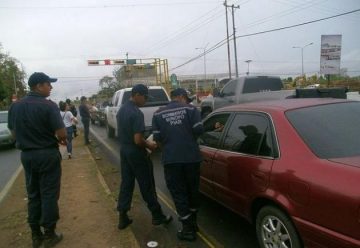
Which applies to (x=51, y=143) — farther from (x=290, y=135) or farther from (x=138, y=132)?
(x=290, y=135)

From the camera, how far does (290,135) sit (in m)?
3.83

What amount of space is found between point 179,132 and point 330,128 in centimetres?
171

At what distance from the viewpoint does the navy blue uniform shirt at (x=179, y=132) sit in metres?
4.76

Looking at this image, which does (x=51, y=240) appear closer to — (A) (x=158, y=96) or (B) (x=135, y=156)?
(B) (x=135, y=156)

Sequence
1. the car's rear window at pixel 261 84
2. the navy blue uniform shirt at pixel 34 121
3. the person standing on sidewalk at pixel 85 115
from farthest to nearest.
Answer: the person standing on sidewalk at pixel 85 115, the car's rear window at pixel 261 84, the navy blue uniform shirt at pixel 34 121

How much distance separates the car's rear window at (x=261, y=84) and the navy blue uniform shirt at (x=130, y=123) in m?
8.99

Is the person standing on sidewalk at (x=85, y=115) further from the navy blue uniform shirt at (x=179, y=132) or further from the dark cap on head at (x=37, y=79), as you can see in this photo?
the navy blue uniform shirt at (x=179, y=132)

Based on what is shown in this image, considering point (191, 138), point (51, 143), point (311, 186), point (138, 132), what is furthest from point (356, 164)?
point (51, 143)

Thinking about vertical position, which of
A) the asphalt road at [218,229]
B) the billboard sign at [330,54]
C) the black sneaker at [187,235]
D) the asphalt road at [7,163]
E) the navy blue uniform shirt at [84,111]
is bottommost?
the asphalt road at [7,163]

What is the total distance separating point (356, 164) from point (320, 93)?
7.28 meters

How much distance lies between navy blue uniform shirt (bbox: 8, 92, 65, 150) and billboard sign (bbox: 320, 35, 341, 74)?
11.5m

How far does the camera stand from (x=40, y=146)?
4.59m

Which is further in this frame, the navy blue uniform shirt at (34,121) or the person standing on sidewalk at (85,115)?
the person standing on sidewalk at (85,115)

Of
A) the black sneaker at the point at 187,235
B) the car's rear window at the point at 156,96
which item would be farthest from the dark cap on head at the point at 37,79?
the car's rear window at the point at 156,96
